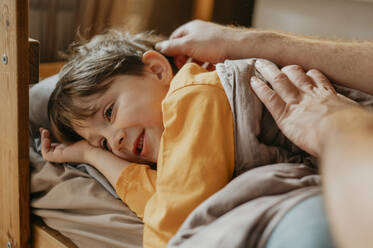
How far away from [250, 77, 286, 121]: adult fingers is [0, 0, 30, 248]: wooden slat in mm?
442

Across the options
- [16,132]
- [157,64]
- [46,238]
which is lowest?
[46,238]

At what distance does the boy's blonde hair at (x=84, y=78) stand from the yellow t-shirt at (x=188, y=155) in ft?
0.68

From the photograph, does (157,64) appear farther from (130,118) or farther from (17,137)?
(17,137)

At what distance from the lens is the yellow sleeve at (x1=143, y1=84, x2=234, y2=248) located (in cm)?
63

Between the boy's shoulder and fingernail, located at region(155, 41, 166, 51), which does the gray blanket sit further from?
fingernail, located at region(155, 41, 166, 51)

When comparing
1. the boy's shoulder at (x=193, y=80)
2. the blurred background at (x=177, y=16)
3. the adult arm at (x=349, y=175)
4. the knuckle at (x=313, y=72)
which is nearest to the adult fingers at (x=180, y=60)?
the boy's shoulder at (x=193, y=80)

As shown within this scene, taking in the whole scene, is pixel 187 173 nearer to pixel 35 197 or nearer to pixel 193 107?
pixel 193 107

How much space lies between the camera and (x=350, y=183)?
336 mm

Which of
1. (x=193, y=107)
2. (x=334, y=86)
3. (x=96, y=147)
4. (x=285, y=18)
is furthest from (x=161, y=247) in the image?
(x=285, y=18)

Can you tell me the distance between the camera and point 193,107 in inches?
27.6

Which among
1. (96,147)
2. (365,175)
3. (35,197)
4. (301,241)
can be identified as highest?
(365,175)

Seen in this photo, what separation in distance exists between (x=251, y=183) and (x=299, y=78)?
10.6 inches

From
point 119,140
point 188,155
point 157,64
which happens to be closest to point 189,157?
point 188,155

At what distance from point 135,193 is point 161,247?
16cm
